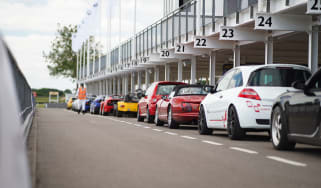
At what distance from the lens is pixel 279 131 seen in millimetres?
10367

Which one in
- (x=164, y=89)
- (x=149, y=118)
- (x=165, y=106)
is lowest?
(x=149, y=118)

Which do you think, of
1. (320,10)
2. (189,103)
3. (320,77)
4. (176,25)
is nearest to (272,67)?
(320,77)

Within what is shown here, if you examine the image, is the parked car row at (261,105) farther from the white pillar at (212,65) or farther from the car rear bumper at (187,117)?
the white pillar at (212,65)

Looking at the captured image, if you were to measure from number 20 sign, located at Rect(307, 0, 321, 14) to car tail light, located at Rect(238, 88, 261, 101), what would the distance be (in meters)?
4.77

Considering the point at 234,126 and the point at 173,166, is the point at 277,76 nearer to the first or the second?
the point at 234,126

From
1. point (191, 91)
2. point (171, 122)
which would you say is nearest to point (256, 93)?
point (191, 91)

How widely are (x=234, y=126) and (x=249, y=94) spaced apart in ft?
2.67

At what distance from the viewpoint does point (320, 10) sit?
16234 millimetres

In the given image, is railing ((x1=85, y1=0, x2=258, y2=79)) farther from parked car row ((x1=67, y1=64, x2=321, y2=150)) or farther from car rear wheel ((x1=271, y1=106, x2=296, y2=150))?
car rear wheel ((x1=271, y1=106, x2=296, y2=150))

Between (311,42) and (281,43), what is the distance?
934 centimetres

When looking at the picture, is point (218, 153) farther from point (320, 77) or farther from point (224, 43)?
point (224, 43)

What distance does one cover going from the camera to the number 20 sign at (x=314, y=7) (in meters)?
16.2

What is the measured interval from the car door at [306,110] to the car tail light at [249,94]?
249 centimetres

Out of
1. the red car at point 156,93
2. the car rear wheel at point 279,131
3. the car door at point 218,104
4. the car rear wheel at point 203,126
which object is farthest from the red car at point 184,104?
the car rear wheel at point 279,131
